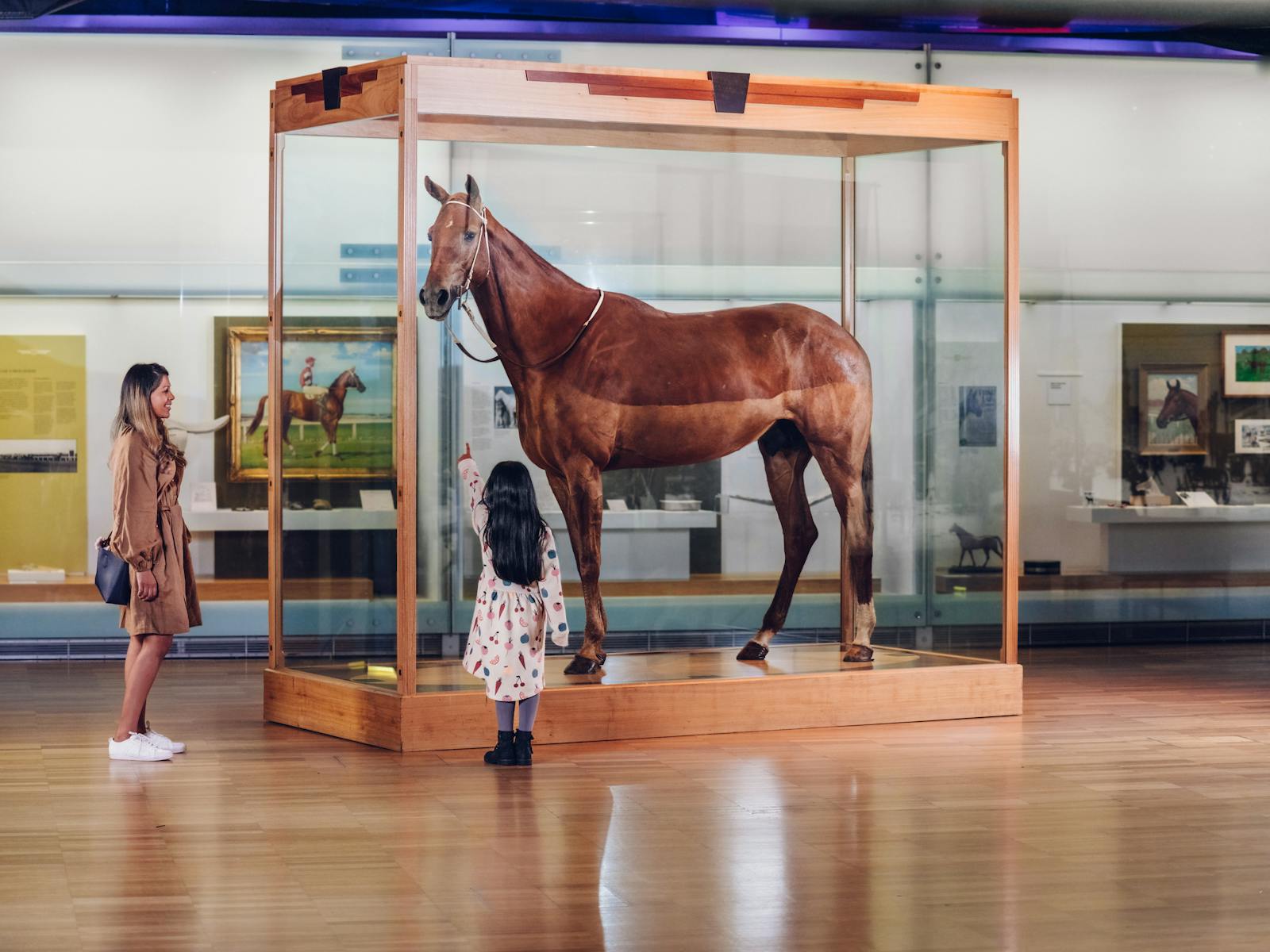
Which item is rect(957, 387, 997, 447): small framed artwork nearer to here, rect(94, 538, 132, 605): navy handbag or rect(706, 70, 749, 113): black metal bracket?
rect(706, 70, 749, 113): black metal bracket

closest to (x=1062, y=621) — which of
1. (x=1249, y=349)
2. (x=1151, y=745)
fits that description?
(x=1249, y=349)

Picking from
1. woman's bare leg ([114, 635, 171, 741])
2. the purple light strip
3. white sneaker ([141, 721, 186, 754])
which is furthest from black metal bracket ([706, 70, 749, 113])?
white sneaker ([141, 721, 186, 754])

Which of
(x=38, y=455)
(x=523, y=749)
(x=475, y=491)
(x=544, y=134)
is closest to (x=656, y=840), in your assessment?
(x=523, y=749)

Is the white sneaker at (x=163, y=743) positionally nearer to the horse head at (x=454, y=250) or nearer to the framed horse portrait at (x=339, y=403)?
the framed horse portrait at (x=339, y=403)

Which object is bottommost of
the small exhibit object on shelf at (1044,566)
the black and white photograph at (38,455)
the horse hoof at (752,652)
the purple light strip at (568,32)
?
the horse hoof at (752,652)

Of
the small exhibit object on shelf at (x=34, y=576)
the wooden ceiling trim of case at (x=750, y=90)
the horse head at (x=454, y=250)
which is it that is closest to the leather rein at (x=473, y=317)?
the horse head at (x=454, y=250)

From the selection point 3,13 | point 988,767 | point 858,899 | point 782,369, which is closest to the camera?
point 858,899

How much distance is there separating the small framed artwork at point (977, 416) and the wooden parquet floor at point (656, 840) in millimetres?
1379

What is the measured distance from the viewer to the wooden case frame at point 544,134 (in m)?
6.58

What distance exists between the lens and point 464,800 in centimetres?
563

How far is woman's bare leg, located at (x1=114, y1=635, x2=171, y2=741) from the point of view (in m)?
6.43

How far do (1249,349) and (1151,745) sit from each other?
5053 mm

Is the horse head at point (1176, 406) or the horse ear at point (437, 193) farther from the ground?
the horse ear at point (437, 193)

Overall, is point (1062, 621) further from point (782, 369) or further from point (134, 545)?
point (134, 545)
